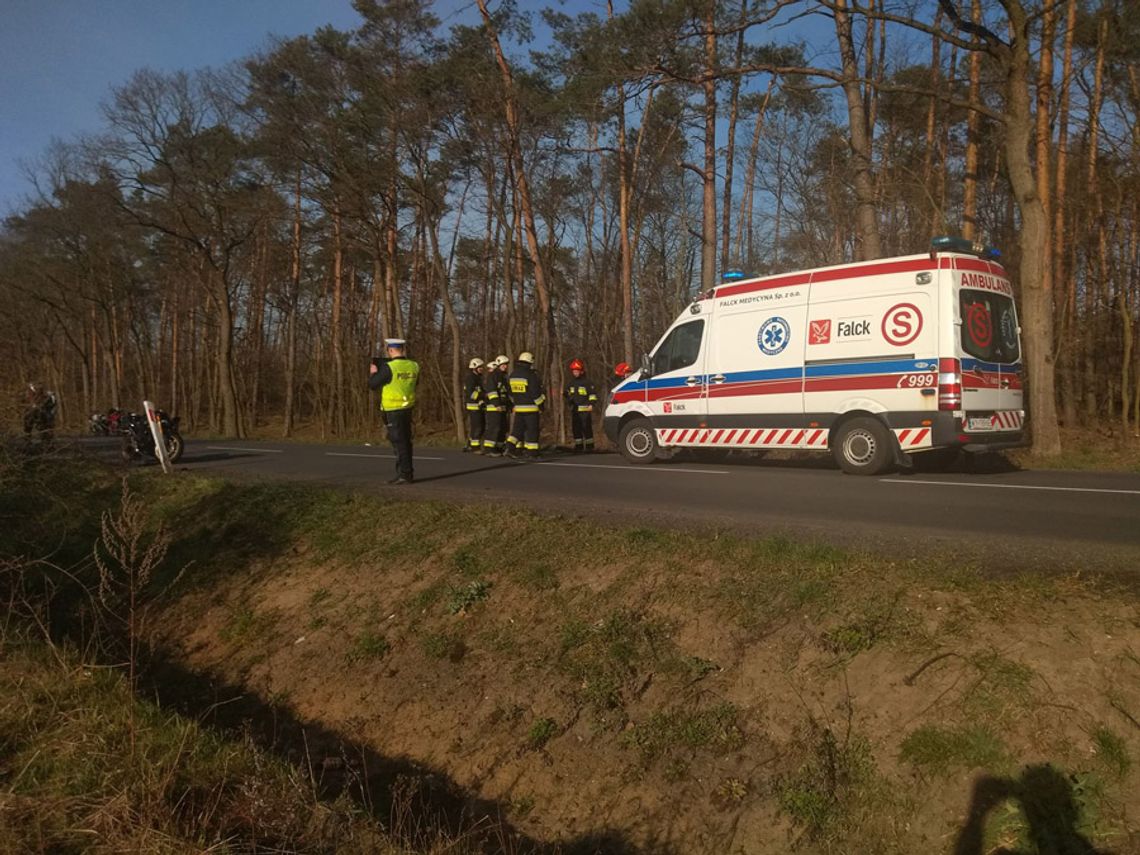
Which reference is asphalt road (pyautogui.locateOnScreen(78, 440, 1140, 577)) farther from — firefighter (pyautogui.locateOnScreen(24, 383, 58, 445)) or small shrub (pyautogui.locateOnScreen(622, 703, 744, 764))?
firefighter (pyautogui.locateOnScreen(24, 383, 58, 445))

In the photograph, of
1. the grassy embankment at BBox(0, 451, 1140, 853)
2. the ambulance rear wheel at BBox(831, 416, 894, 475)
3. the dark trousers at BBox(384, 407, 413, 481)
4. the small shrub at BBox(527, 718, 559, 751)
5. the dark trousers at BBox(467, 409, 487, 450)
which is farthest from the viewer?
the dark trousers at BBox(467, 409, 487, 450)

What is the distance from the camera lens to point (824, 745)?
4.14 meters

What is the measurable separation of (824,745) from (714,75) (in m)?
12.3

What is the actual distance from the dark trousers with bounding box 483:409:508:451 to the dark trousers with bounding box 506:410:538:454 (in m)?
0.60

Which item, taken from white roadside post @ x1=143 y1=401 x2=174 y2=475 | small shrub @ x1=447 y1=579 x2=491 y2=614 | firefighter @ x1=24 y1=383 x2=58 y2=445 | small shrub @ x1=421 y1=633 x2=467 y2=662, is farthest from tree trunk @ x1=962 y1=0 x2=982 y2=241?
firefighter @ x1=24 y1=383 x2=58 y2=445

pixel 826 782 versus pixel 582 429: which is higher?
pixel 582 429

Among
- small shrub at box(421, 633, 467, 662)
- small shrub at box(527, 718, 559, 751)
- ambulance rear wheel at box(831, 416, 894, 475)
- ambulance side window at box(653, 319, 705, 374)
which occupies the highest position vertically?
ambulance side window at box(653, 319, 705, 374)

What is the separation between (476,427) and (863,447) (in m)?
8.20

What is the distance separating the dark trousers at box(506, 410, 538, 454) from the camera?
48.5ft

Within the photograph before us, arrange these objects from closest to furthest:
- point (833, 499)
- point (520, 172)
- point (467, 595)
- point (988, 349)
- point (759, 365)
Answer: point (467, 595), point (833, 499), point (988, 349), point (759, 365), point (520, 172)

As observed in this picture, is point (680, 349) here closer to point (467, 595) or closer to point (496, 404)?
point (496, 404)

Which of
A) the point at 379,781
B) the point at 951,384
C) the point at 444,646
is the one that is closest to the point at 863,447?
the point at 951,384

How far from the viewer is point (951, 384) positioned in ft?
32.4

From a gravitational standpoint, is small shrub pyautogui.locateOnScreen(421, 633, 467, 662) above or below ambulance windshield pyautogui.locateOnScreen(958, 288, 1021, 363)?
below
